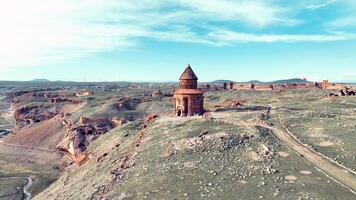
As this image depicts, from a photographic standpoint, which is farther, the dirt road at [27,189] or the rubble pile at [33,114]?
the rubble pile at [33,114]

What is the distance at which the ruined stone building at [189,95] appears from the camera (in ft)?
197

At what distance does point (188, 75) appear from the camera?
2367 inches

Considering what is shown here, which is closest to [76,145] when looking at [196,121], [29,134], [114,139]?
[114,139]

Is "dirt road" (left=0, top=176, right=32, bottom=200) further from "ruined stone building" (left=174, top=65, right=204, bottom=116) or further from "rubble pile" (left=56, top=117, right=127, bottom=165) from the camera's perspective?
"ruined stone building" (left=174, top=65, right=204, bottom=116)

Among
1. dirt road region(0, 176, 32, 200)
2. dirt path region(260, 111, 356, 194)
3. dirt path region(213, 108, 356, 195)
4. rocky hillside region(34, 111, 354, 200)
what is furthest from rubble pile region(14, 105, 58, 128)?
dirt path region(260, 111, 356, 194)

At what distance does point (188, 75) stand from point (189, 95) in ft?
10.3

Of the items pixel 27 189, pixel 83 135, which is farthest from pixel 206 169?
pixel 83 135

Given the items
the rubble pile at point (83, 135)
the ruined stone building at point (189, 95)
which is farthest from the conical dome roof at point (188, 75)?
the rubble pile at point (83, 135)

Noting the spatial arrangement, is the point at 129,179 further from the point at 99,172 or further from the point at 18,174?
the point at 18,174

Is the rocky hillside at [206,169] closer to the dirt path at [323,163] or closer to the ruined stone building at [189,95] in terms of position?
the dirt path at [323,163]

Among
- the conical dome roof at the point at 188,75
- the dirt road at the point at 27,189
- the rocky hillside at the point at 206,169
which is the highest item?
the conical dome roof at the point at 188,75

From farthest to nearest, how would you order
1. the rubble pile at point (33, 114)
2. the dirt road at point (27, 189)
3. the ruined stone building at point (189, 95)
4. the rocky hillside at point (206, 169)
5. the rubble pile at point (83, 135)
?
the rubble pile at point (33, 114) < the rubble pile at point (83, 135) < the ruined stone building at point (189, 95) < the dirt road at point (27, 189) < the rocky hillside at point (206, 169)

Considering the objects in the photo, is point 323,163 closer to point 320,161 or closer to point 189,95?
point 320,161

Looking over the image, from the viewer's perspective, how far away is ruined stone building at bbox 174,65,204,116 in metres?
60.1
